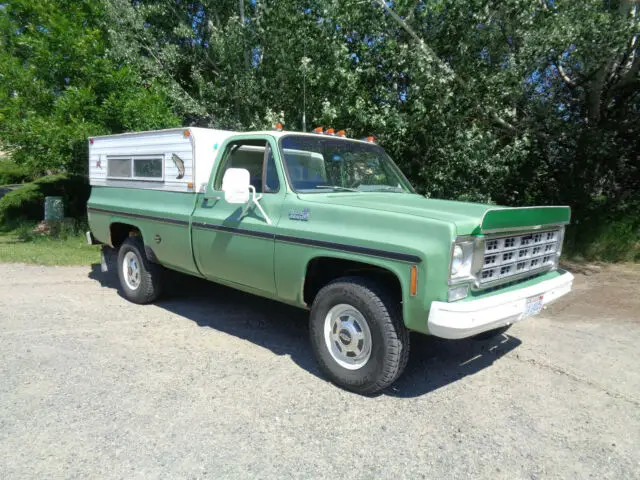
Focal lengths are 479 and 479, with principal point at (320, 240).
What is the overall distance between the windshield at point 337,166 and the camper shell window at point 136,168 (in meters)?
1.91

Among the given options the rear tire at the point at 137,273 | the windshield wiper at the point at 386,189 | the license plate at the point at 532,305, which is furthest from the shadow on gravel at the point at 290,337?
the windshield wiper at the point at 386,189

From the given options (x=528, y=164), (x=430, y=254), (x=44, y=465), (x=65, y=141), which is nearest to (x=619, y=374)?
(x=430, y=254)

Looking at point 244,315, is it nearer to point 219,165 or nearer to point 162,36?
point 219,165

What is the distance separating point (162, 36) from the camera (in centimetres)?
1231

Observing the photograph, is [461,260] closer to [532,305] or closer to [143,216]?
[532,305]

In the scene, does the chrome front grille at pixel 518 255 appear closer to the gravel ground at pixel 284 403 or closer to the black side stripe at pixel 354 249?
the black side stripe at pixel 354 249

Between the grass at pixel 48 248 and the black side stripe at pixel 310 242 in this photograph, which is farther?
the grass at pixel 48 248

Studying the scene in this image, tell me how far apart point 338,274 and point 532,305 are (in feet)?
5.15

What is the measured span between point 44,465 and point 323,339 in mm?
2043

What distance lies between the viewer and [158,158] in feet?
18.2

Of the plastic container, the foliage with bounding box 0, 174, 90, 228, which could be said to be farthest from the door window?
the foliage with bounding box 0, 174, 90, 228

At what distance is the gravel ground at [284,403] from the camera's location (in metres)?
2.87

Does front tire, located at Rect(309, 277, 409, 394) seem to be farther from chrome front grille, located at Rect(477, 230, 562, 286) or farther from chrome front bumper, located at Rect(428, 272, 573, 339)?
chrome front grille, located at Rect(477, 230, 562, 286)

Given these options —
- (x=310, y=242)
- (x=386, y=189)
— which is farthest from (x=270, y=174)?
(x=386, y=189)
